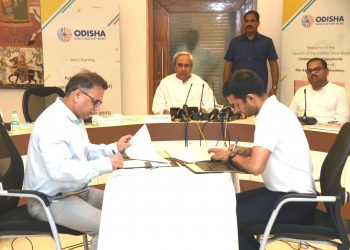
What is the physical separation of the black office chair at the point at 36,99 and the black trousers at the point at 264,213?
217 cm

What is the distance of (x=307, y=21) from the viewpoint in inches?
187

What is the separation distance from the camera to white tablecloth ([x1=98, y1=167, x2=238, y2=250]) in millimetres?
1720

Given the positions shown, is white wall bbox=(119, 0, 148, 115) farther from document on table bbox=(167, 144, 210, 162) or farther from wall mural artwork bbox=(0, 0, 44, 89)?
document on table bbox=(167, 144, 210, 162)

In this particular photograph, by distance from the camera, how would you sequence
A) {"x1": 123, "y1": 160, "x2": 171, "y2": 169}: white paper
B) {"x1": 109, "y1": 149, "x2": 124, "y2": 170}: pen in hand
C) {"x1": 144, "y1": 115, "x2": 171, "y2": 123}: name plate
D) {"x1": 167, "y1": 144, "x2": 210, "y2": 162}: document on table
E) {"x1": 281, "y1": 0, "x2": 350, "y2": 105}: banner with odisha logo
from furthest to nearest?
{"x1": 281, "y1": 0, "x2": 350, "y2": 105}: banner with odisha logo < {"x1": 144, "y1": 115, "x2": 171, "y2": 123}: name plate < {"x1": 167, "y1": 144, "x2": 210, "y2": 162}: document on table < {"x1": 123, "y1": 160, "x2": 171, "y2": 169}: white paper < {"x1": 109, "y1": 149, "x2": 124, "y2": 170}: pen in hand

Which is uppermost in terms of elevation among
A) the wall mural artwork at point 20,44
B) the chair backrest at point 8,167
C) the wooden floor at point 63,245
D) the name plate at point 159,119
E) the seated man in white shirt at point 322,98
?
the wall mural artwork at point 20,44

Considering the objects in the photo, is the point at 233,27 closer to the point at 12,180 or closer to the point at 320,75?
the point at 320,75

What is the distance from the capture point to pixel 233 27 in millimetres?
5332

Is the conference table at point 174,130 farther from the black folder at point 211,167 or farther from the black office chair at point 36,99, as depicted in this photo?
the black folder at point 211,167

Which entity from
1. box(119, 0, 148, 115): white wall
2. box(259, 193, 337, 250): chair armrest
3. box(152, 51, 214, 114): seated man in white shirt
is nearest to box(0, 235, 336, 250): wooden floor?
box(259, 193, 337, 250): chair armrest

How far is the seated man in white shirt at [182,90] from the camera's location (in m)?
3.97

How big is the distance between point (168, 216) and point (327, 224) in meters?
0.73

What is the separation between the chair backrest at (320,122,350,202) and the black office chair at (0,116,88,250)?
1138 millimetres

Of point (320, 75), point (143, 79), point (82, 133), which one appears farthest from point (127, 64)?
point (82, 133)

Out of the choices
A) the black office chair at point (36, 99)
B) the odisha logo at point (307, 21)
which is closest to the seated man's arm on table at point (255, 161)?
the black office chair at point (36, 99)
